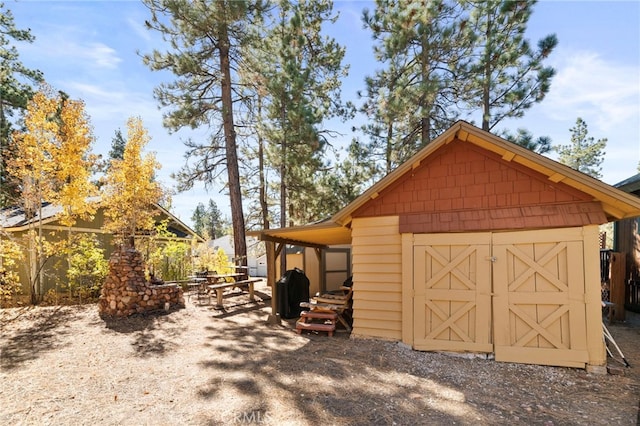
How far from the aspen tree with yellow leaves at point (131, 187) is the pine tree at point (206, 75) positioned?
6.82 ft

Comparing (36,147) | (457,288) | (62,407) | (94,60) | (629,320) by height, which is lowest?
(629,320)

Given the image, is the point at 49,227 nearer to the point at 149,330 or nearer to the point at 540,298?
the point at 149,330

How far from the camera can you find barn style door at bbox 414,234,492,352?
5375 mm

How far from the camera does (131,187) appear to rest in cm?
1099

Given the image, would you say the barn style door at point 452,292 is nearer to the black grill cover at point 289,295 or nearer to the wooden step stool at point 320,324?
the wooden step stool at point 320,324

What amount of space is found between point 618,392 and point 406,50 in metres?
11.4

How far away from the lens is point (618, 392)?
4.12 m

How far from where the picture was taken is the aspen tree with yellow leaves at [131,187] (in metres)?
11.0

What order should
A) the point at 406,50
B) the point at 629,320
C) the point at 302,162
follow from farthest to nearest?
the point at 302,162 → the point at 406,50 → the point at 629,320

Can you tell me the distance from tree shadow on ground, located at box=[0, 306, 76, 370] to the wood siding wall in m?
5.48

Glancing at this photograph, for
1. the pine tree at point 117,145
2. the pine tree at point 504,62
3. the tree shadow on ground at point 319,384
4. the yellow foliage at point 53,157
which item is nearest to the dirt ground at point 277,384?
the tree shadow on ground at point 319,384

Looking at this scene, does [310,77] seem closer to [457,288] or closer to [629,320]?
[457,288]

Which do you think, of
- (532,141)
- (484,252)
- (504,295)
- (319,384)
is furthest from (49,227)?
(532,141)

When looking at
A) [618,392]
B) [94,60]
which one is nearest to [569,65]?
[618,392]
